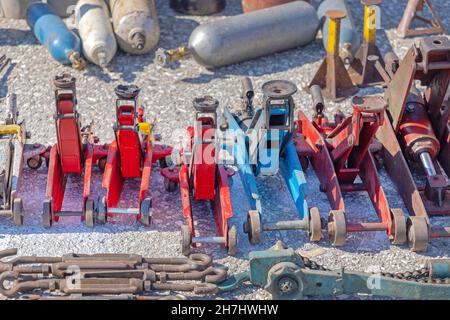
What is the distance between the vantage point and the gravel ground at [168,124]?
20.8ft

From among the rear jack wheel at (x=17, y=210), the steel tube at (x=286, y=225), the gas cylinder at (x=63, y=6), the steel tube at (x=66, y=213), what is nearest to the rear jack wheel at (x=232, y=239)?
the steel tube at (x=286, y=225)

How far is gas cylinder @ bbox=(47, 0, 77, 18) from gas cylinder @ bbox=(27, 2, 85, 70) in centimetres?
41

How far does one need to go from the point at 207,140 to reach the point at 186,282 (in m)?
1.05

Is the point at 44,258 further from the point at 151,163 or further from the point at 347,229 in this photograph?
the point at 347,229

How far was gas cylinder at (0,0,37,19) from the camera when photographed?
969 cm

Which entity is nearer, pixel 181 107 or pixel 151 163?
pixel 151 163

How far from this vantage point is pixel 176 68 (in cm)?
886

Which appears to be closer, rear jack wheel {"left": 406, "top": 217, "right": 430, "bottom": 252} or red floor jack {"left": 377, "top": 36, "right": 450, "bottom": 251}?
rear jack wheel {"left": 406, "top": 217, "right": 430, "bottom": 252}

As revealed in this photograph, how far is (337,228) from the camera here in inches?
246

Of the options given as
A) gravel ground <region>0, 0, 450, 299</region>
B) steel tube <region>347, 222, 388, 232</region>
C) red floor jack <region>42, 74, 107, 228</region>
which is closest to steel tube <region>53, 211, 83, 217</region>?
red floor jack <region>42, 74, 107, 228</region>

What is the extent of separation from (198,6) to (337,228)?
14.6 feet

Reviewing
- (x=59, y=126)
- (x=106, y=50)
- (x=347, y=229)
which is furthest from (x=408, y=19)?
(x=59, y=126)

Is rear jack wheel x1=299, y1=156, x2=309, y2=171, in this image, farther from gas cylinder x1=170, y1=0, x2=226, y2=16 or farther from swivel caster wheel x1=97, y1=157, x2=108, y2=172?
gas cylinder x1=170, y1=0, x2=226, y2=16

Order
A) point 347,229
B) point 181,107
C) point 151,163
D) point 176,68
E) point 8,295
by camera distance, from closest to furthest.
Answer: point 8,295 < point 347,229 < point 151,163 < point 181,107 < point 176,68
